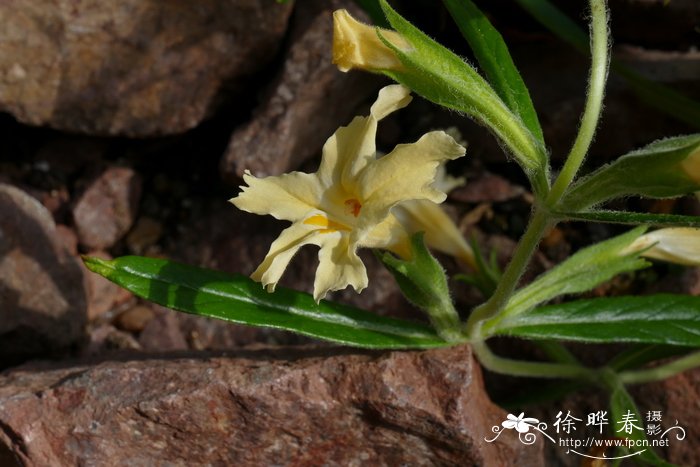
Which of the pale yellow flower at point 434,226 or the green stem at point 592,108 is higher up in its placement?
the green stem at point 592,108

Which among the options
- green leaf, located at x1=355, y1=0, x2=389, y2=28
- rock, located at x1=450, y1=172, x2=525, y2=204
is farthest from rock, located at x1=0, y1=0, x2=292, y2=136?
rock, located at x1=450, y1=172, x2=525, y2=204

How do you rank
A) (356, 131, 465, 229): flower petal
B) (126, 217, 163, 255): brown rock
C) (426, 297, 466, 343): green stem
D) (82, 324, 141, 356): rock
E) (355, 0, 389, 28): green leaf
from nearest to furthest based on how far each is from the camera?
(356, 131, 465, 229): flower petal < (426, 297, 466, 343): green stem < (355, 0, 389, 28): green leaf < (82, 324, 141, 356): rock < (126, 217, 163, 255): brown rock

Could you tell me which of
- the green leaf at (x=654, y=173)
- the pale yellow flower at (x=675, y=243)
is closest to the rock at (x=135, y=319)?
the pale yellow flower at (x=675, y=243)

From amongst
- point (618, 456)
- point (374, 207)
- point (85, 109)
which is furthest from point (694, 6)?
point (85, 109)

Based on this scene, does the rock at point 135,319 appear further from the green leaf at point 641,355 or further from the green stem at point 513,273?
the green leaf at point 641,355

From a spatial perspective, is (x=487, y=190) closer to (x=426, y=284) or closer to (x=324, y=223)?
(x=426, y=284)

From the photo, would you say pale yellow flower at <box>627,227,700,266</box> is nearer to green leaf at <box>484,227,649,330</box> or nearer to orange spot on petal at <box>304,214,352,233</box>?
green leaf at <box>484,227,649,330</box>

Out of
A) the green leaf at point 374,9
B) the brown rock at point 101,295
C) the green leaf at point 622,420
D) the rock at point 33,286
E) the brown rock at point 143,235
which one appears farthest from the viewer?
the brown rock at point 143,235
